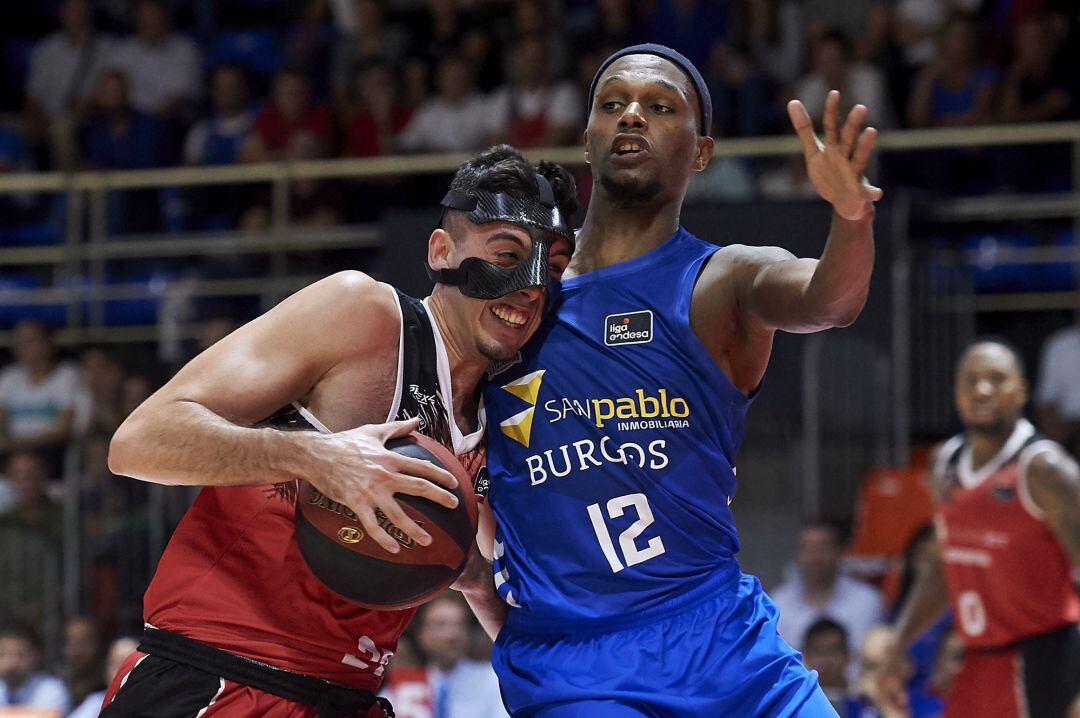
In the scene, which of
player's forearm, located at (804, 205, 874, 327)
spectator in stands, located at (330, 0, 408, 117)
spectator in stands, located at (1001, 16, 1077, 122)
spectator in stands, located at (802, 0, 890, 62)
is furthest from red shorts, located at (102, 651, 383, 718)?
spectator in stands, located at (330, 0, 408, 117)

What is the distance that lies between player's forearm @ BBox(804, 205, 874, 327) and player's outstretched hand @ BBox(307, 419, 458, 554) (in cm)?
100

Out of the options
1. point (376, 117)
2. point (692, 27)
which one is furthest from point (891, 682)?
point (376, 117)

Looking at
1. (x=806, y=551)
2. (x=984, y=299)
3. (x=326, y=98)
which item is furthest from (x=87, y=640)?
(x=984, y=299)

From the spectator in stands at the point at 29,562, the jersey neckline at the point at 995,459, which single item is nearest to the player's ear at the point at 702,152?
the jersey neckline at the point at 995,459

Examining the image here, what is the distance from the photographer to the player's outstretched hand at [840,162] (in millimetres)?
3486

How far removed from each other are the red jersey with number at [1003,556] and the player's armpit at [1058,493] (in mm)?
59

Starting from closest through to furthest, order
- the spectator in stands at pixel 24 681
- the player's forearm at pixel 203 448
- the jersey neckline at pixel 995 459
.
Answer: the player's forearm at pixel 203 448 < the jersey neckline at pixel 995 459 < the spectator in stands at pixel 24 681

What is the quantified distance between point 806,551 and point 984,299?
2.42 meters

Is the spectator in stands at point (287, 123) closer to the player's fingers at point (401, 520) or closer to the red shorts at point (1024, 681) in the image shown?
the red shorts at point (1024, 681)

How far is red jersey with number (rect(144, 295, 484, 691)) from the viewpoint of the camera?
396cm

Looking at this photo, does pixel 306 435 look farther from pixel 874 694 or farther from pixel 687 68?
pixel 874 694

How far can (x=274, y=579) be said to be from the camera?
13.1ft

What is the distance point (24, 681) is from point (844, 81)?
6.60 metres

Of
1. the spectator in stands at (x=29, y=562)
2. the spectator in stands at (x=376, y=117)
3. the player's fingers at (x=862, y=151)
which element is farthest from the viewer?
the spectator in stands at (x=376, y=117)
